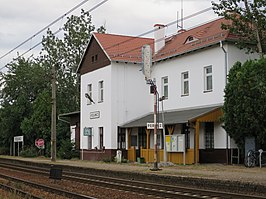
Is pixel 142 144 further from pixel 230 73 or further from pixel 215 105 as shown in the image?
pixel 230 73

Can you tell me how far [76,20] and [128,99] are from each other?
79.6 feet

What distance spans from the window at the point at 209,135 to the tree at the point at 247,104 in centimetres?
391

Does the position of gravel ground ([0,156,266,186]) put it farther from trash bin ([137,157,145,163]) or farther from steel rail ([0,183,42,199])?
steel rail ([0,183,42,199])

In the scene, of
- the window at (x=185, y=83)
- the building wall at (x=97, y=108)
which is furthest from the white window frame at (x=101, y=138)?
the window at (x=185, y=83)

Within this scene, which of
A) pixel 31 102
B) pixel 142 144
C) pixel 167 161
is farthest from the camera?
pixel 31 102

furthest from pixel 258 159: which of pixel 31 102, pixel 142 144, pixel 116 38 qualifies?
pixel 31 102

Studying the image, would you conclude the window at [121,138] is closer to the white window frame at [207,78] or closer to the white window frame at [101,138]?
the white window frame at [101,138]

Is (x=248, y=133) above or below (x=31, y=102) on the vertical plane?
below

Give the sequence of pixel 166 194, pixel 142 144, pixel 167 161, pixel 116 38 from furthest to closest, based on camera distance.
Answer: pixel 116 38 < pixel 142 144 < pixel 167 161 < pixel 166 194

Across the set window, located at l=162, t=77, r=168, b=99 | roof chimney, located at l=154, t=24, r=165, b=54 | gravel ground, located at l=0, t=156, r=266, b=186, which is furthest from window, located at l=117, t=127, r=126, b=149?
gravel ground, located at l=0, t=156, r=266, b=186

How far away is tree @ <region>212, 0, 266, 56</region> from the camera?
28.0 meters

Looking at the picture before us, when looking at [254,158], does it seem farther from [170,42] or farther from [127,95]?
[170,42]

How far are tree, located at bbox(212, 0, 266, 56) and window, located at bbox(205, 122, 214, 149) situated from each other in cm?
496

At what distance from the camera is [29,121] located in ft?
166
